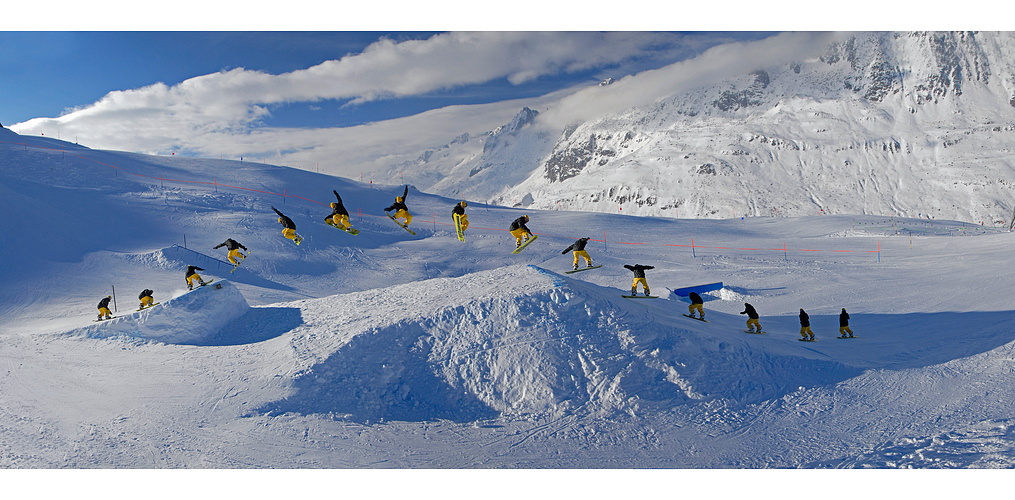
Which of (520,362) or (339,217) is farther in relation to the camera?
(339,217)

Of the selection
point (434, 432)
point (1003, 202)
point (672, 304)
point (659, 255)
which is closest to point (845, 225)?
point (659, 255)

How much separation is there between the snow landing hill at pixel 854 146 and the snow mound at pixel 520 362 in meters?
112

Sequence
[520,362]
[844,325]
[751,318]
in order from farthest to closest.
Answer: [844,325]
[751,318]
[520,362]

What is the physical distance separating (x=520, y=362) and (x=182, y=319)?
12.3 meters

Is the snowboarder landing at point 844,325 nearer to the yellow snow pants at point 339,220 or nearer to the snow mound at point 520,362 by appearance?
the snow mound at point 520,362

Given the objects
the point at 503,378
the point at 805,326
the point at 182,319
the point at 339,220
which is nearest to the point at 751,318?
the point at 805,326

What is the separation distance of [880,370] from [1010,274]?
17424 millimetres

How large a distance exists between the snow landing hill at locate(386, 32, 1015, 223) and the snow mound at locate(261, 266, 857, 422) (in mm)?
111618

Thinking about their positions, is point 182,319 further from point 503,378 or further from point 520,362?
point 520,362

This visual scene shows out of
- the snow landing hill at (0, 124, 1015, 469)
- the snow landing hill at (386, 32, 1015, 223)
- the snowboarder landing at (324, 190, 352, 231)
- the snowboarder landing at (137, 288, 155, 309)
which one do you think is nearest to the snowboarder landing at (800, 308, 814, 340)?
the snow landing hill at (0, 124, 1015, 469)

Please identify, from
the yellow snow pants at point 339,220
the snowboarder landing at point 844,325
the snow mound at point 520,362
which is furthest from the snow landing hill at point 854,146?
the yellow snow pants at point 339,220

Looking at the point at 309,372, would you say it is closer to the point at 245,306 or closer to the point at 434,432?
the point at 434,432

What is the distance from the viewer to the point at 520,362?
13742 millimetres

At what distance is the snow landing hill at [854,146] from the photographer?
377ft
